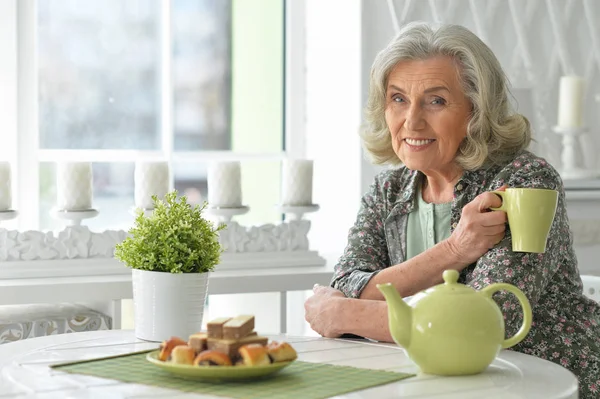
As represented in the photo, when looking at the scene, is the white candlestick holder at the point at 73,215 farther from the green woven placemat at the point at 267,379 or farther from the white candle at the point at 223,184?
the green woven placemat at the point at 267,379

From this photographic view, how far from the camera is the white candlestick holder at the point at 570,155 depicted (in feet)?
11.2

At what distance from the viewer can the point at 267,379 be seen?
1466mm

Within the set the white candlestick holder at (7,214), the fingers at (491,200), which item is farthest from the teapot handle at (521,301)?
the white candlestick holder at (7,214)

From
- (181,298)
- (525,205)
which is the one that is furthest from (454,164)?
(181,298)

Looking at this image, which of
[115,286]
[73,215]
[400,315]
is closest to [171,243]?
[400,315]

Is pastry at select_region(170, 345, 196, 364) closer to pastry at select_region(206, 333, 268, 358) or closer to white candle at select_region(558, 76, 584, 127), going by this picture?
pastry at select_region(206, 333, 268, 358)

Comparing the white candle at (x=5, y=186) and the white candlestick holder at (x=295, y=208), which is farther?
the white candlestick holder at (x=295, y=208)

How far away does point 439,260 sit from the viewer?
1961mm

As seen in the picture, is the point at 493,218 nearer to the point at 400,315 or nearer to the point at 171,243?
the point at 400,315

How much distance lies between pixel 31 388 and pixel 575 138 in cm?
254

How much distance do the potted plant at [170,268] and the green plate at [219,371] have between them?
0.94 ft

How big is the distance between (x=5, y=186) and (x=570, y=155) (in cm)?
186

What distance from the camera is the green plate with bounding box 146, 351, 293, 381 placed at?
1.41 m

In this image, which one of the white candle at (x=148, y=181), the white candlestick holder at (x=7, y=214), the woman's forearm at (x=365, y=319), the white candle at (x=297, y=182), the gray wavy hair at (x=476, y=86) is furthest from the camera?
the white candle at (x=297, y=182)
